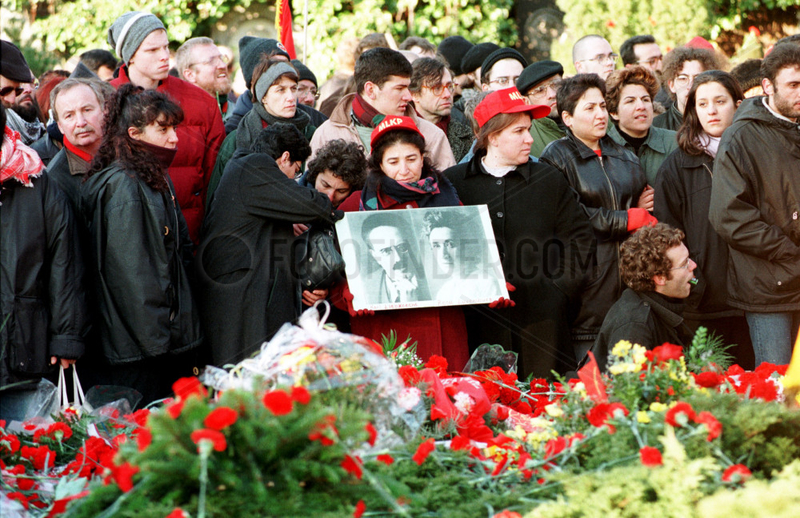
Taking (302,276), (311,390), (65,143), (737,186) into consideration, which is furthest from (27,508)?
(737,186)

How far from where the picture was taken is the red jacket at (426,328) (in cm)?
466

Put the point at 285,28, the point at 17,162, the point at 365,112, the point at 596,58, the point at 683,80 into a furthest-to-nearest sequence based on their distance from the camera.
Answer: the point at 285,28 < the point at 596,58 < the point at 683,80 < the point at 365,112 < the point at 17,162

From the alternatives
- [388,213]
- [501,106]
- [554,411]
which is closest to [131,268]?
[388,213]

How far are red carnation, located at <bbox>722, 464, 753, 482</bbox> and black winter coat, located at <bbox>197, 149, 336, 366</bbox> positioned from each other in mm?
2757

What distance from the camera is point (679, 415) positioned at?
7.89ft

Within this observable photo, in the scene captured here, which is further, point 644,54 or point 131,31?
point 644,54

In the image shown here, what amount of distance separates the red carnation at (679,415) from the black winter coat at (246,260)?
2.52m

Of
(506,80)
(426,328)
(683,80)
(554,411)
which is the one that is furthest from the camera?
(506,80)

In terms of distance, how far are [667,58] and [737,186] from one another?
2363 mm

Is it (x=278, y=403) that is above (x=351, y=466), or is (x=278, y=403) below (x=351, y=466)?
above

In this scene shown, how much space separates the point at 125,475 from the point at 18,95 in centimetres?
408

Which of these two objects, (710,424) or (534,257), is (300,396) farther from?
(534,257)

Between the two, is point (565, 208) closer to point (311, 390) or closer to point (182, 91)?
point (182, 91)

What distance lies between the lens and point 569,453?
257 centimetres
